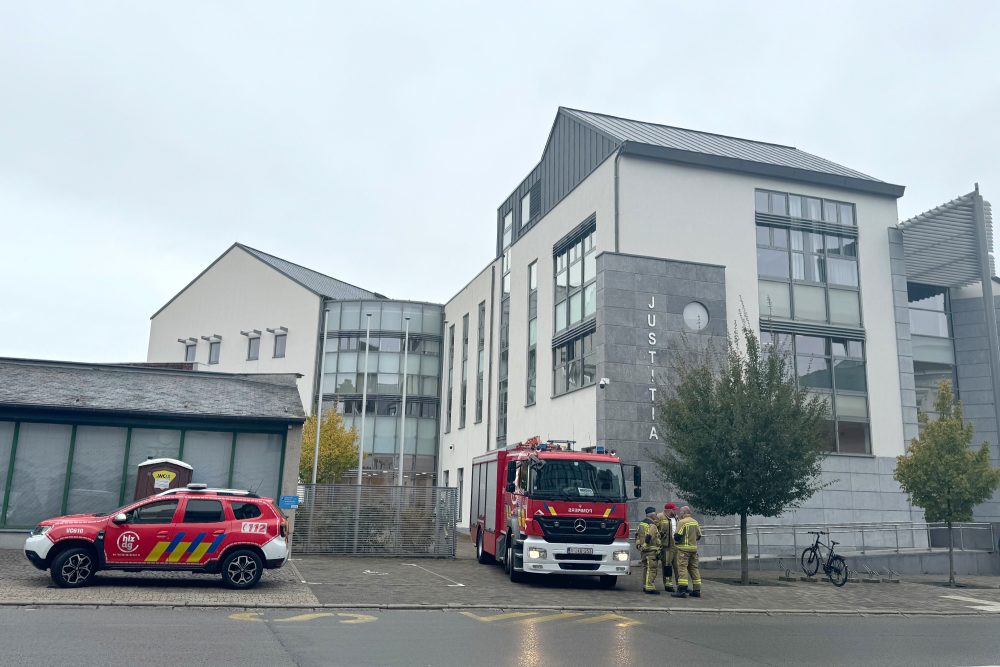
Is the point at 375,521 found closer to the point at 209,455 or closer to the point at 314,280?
the point at 209,455

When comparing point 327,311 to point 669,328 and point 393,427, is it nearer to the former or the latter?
point 393,427

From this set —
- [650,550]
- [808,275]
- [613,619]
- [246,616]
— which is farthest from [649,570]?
[808,275]

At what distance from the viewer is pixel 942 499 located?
→ 2131 centimetres

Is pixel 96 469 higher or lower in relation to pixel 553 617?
higher

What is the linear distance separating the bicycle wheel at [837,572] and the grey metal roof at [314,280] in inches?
1461

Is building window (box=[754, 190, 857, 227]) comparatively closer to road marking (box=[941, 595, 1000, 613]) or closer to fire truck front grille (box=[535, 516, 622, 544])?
road marking (box=[941, 595, 1000, 613])

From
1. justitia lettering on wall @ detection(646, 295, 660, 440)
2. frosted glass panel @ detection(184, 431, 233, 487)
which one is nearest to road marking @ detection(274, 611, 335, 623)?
frosted glass panel @ detection(184, 431, 233, 487)

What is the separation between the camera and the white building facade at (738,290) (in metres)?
25.8

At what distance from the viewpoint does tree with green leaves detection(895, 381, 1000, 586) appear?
69.7 ft

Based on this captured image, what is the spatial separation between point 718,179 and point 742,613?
653 inches

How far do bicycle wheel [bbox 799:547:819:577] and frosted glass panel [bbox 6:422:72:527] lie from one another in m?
17.5

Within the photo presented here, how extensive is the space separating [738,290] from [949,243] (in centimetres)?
799

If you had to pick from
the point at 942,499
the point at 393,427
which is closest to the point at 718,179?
A: the point at 942,499

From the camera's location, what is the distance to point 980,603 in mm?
17000
